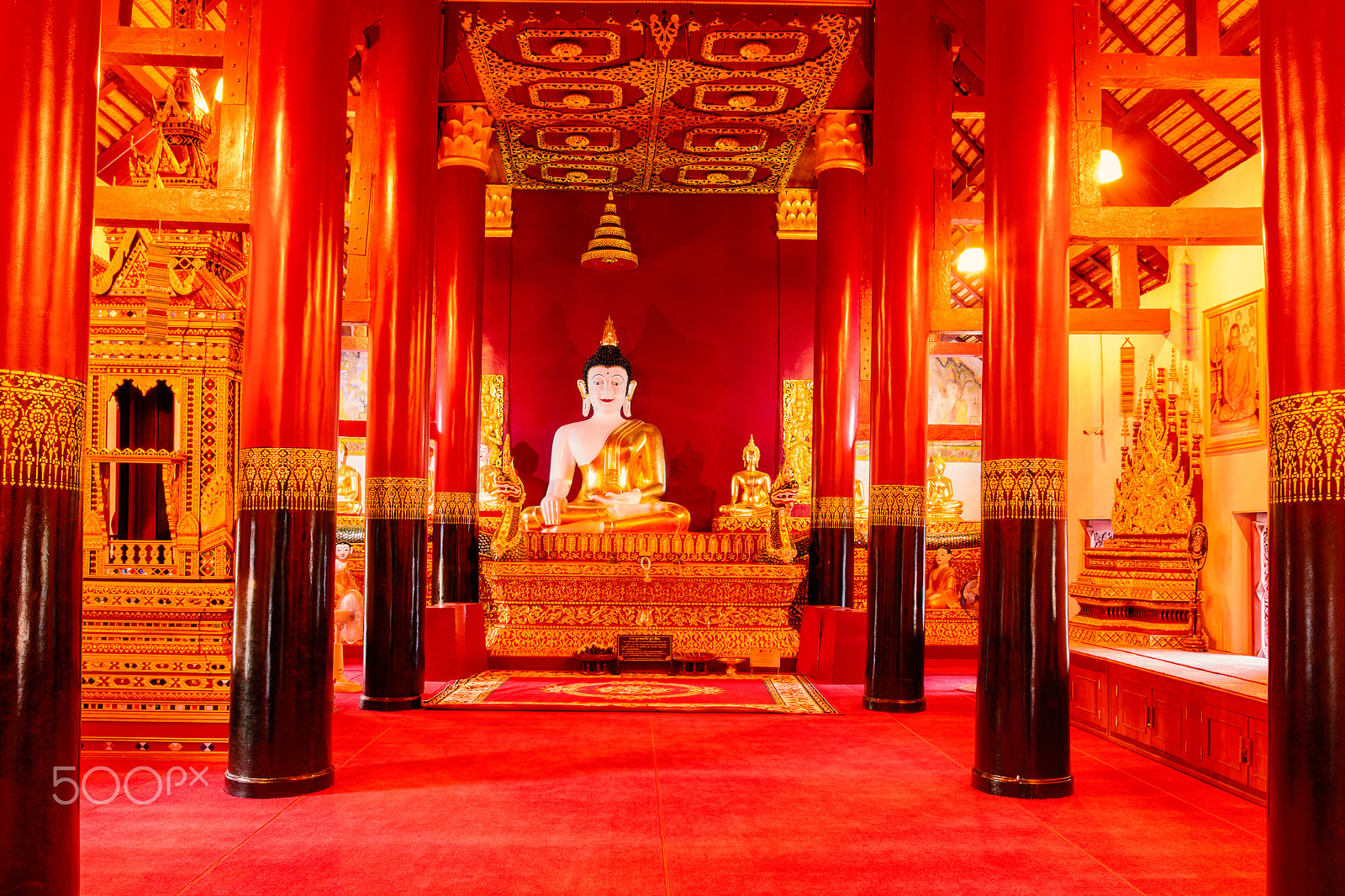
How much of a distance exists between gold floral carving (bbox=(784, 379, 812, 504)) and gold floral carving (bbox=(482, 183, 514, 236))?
3651 millimetres

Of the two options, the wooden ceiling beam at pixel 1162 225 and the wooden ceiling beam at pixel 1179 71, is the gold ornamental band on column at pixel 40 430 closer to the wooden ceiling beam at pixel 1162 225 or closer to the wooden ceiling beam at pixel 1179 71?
the wooden ceiling beam at pixel 1162 225

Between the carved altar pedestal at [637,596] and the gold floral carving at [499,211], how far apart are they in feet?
14.6

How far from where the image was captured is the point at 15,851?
261 cm

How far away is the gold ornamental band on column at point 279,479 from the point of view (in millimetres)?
4883

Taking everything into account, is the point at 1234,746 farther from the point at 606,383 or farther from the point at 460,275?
the point at 606,383

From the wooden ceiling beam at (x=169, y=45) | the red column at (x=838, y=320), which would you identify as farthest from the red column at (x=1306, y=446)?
the red column at (x=838, y=320)

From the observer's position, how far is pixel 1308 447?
9.23 feet

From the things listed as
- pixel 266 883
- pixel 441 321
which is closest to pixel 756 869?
pixel 266 883

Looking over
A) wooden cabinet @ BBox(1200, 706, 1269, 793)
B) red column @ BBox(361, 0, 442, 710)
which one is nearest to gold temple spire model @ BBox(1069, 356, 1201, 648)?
wooden cabinet @ BBox(1200, 706, 1269, 793)

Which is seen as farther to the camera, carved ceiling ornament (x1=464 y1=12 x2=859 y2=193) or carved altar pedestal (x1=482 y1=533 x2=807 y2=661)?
carved altar pedestal (x1=482 y1=533 x2=807 y2=661)

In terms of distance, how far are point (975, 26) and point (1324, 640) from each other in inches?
275

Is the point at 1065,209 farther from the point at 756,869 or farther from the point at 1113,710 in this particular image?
the point at 756,869

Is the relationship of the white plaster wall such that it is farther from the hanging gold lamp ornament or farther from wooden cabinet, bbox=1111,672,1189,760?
the hanging gold lamp ornament

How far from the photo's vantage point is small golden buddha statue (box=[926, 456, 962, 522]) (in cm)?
1204
